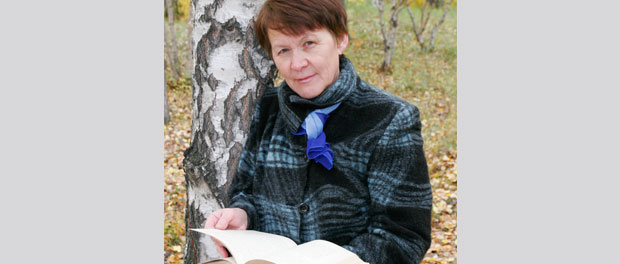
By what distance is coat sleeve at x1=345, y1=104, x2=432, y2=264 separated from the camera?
160 cm

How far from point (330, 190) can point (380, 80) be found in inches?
139

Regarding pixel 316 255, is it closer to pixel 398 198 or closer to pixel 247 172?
pixel 398 198

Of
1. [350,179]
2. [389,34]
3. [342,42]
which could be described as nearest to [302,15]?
[342,42]

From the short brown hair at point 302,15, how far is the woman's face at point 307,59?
0.02 m

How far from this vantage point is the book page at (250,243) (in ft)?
4.87

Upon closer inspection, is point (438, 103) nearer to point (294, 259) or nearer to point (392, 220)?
point (392, 220)

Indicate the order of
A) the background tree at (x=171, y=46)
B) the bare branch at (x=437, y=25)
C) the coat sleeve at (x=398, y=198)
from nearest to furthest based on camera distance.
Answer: the coat sleeve at (x=398, y=198), the background tree at (x=171, y=46), the bare branch at (x=437, y=25)

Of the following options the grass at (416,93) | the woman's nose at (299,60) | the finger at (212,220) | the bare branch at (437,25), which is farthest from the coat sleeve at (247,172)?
the bare branch at (437,25)

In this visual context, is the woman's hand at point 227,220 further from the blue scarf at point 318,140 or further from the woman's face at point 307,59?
the woman's face at point 307,59

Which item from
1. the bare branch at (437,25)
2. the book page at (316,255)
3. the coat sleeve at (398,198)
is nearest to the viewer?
the book page at (316,255)

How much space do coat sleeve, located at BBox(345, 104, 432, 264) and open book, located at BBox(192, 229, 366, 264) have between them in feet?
0.32

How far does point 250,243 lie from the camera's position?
5.23 feet

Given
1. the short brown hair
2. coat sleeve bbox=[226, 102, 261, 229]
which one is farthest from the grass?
the short brown hair

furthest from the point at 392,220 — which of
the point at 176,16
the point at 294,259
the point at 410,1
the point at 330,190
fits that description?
the point at 410,1
